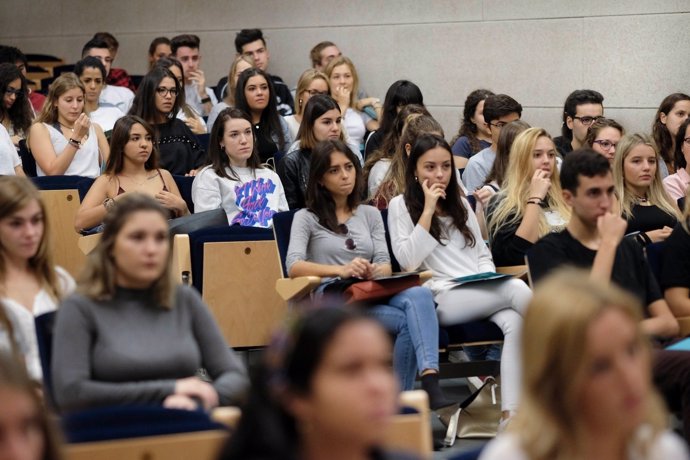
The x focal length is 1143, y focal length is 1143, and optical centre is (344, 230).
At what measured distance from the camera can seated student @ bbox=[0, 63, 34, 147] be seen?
279 inches

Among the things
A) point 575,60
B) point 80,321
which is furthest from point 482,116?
point 80,321

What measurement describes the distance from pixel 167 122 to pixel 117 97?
171 centimetres

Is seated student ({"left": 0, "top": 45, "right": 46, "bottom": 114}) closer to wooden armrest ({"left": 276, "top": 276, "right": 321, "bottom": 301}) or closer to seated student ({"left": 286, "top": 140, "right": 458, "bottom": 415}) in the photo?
seated student ({"left": 286, "top": 140, "right": 458, "bottom": 415})

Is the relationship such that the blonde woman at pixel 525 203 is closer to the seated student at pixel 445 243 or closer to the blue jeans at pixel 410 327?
the seated student at pixel 445 243

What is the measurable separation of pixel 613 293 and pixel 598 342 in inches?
4.3

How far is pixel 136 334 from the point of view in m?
A: 3.12

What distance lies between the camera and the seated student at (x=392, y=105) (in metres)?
6.85

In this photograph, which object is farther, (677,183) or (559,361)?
(677,183)

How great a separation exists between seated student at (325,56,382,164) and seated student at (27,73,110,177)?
1.73 meters

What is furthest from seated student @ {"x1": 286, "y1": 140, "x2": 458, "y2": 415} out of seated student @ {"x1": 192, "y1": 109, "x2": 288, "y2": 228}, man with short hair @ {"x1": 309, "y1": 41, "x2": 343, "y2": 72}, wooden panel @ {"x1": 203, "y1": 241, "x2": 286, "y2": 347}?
man with short hair @ {"x1": 309, "y1": 41, "x2": 343, "y2": 72}

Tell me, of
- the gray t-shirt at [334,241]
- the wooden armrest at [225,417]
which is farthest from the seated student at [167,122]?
the wooden armrest at [225,417]

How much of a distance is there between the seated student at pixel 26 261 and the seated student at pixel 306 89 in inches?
151

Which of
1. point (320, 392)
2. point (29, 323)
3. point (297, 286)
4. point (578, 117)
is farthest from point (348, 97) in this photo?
point (320, 392)

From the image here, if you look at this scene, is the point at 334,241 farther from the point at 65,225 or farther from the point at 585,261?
the point at 65,225
